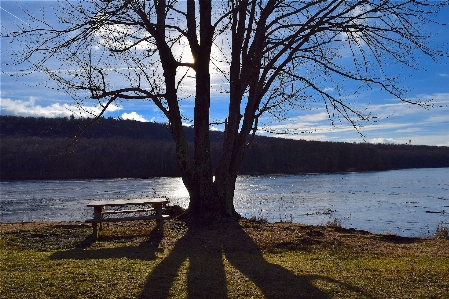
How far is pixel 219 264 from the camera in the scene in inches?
266

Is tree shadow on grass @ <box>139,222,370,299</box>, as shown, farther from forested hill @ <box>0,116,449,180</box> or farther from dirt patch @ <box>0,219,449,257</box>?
forested hill @ <box>0,116,449,180</box>

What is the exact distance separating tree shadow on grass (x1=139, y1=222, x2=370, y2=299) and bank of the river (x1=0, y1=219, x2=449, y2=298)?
1cm

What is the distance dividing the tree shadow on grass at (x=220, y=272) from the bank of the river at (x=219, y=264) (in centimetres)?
1

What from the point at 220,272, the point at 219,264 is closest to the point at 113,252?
the point at 219,264

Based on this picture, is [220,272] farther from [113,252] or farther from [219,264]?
[113,252]

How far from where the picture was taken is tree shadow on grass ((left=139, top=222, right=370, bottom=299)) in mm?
5145

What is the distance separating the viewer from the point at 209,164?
1145 cm

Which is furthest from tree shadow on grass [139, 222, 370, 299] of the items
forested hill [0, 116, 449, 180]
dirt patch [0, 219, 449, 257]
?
forested hill [0, 116, 449, 180]

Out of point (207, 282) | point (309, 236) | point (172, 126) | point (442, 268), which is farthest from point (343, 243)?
point (172, 126)

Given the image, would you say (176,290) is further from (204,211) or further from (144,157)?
(144,157)

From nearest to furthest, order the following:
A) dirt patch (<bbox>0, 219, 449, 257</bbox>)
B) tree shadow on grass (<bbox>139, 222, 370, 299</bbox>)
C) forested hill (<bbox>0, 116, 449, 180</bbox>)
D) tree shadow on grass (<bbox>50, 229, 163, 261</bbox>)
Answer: tree shadow on grass (<bbox>139, 222, 370, 299</bbox>) → tree shadow on grass (<bbox>50, 229, 163, 261</bbox>) → dirt patch (<bbox>0, 219, 449, 257</bbox>) → forested hill (<bbox>0, 116, 449, 180</bbox>)

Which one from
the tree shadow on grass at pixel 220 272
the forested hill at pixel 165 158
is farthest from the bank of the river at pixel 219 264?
the forested hill at pixel 165 158

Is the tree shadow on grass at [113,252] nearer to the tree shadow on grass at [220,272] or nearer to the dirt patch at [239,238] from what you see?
the dirt patch at [239,238]

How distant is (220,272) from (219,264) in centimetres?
61
